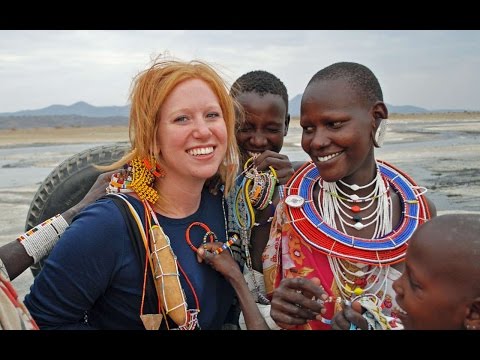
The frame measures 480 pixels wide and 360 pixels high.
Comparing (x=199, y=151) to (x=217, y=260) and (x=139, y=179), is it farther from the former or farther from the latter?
(x=217, y=260)

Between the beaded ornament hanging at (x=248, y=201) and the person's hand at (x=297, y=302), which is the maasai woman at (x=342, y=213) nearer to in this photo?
the person's hand at (x=297, y=302)

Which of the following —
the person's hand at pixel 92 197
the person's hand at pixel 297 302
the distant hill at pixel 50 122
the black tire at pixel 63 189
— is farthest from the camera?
the distant hill at pixel 50 122

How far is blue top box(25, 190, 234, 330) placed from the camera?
7.23 ft

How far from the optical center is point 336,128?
2.36 m

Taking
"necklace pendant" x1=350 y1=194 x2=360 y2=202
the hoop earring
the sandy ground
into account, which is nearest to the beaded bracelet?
"necklace pendant" x1=350 y1=194 x2=360 y2=202

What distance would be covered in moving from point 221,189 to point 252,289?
0.58m

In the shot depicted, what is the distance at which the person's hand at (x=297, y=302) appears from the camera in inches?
84.7

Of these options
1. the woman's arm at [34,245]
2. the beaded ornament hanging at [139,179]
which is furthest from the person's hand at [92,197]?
the beaded ornament hanging at [139,179]

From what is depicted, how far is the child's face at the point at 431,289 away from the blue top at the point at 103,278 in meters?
1.01

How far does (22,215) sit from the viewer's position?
317 inches

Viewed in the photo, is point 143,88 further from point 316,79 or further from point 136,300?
point 136,300

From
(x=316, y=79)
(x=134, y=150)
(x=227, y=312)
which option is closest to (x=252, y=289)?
(x=227, y=312)

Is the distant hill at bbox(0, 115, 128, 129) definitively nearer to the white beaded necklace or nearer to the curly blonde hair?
the curly blonde hair

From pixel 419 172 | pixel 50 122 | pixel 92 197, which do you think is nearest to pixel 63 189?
pixel 92 197
